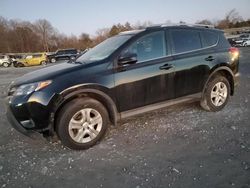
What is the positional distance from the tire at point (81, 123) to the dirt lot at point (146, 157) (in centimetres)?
16

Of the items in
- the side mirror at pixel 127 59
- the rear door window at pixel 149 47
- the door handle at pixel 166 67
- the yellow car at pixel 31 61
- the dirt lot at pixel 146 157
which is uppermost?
the rear door window at pixel 149 47

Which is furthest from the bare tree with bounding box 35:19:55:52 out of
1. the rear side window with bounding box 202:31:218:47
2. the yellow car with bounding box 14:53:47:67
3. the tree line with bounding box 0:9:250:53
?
the rear side window with bounding box 202:31:218:47

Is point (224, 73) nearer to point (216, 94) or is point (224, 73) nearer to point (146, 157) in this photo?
point (216, 94)

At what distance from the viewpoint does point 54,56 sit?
34688mm

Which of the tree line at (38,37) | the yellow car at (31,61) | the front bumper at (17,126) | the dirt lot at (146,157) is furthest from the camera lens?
the tree line at (38,37)

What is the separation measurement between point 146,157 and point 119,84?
1192 mm

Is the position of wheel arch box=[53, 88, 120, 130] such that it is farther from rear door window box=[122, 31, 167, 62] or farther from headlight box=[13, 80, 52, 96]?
rear door window box=[122, 31, 167, 62]

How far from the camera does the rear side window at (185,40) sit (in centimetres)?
463

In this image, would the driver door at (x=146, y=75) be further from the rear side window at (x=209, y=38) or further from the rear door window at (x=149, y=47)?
the rear side window at (x=209, y=38)

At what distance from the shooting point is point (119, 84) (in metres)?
4.03

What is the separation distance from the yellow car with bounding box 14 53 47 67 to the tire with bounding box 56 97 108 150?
1225 inches

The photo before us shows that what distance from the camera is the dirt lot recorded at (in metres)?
3.02

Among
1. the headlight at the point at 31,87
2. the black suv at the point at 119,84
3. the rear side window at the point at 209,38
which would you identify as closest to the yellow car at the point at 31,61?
the black suv at the point at 119,84

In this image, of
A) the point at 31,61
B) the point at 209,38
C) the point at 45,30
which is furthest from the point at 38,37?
the point at 209,38
